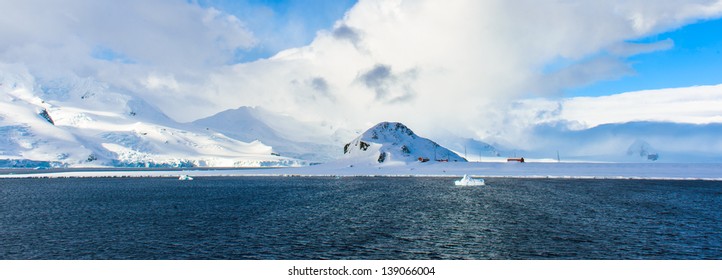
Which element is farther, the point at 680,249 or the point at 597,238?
the point at 597,238

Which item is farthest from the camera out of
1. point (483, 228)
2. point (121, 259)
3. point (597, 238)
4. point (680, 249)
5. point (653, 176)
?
point (653, 176)

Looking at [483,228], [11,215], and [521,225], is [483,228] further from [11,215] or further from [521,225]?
[11,215]

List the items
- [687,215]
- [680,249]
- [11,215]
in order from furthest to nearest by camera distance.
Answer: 1. [11,215]
2. [687,215]
3. [680,249]

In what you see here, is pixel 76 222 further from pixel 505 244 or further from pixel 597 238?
pixel 597 238

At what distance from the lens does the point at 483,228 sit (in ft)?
142

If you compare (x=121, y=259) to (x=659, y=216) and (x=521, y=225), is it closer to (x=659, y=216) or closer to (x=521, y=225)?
(x=521, y=225)

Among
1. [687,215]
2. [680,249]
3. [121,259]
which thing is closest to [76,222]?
[121,259]

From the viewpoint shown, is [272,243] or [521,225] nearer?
[272,243]

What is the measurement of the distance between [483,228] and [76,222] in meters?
40.9

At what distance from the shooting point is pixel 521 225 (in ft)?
148

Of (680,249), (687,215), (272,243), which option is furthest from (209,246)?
(687,215)

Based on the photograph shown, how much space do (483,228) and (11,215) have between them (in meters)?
55.0

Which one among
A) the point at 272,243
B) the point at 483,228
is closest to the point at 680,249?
the point at 483,228

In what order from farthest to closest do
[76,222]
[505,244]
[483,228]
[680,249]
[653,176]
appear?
[653,176] < [76,222] < [483,228] < [505,244] < [680,249]
